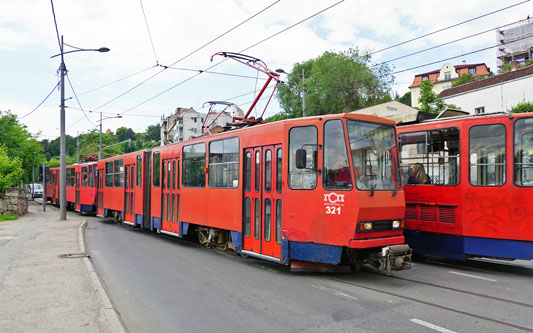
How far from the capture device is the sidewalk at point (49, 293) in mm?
5277

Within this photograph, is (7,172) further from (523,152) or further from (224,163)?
(523,152)

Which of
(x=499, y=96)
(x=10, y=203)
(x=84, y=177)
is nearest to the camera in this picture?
(x=10, y=203)

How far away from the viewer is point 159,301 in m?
6.53

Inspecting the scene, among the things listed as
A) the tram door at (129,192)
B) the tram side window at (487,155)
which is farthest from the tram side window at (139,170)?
the tram side window at (487,155)

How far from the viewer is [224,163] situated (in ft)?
33.8

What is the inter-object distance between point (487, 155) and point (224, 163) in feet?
19.5

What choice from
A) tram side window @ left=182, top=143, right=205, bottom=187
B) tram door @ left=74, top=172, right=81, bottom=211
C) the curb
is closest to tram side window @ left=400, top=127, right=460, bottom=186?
tram side window @ left=182, top=143, right=205, bottom=187

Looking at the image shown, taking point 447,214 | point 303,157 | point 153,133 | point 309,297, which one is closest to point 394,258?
point 309,297

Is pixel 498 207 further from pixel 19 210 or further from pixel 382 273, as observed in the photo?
pixel 19 210

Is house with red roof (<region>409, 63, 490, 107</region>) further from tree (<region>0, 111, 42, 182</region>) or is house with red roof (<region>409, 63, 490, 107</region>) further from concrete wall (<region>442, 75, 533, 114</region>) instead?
tree (<region>0, 111, 42, 182</region>)

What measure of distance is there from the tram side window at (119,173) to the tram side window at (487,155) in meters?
13.7

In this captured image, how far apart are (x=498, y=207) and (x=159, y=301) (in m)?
6.85

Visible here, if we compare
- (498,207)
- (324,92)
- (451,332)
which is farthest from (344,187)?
(324,92)

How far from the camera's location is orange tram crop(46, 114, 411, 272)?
742 cm
